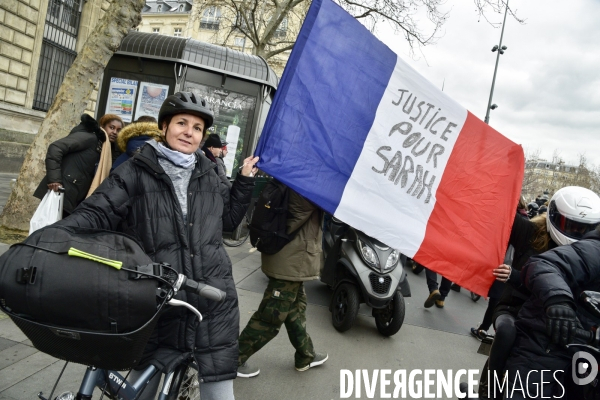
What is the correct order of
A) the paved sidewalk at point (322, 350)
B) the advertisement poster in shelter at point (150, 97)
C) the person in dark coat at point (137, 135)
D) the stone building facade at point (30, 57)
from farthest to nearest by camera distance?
the stone building facade at point (30, 57), the advertisement poster in shelter at point (150, 97), the person in dark coat at point (137, 135), the paved sidewalk at point (322, 350)

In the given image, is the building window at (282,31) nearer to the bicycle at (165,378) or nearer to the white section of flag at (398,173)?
the white section of flag at (398,173)

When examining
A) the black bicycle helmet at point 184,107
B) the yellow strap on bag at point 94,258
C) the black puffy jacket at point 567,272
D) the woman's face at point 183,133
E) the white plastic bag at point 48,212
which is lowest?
the white plastic bag at point 48,212

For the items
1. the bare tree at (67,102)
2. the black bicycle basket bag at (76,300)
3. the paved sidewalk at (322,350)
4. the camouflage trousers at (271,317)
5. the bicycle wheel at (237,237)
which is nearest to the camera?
the black bicycle basket bag at (76,300)

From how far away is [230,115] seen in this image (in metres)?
9.12

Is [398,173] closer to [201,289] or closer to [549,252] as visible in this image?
[549,252]

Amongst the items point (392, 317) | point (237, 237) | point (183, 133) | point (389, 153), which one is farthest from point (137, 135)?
point (237, 237)

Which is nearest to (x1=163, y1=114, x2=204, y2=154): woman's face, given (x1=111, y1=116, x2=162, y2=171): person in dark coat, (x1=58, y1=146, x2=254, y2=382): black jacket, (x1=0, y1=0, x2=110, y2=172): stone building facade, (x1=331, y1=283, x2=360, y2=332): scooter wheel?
(x1=58, y1=146, x2=254, y2=382): black jacket

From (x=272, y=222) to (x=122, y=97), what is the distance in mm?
6909

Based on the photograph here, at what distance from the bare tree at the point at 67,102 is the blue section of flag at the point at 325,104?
13.2 ft

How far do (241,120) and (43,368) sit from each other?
265 inches

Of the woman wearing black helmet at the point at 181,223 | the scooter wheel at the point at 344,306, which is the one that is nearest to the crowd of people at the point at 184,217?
the woman wearing black helmet at the point at 181,223

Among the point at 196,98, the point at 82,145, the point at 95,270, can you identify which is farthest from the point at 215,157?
the point at 95,270

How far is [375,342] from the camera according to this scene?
4.74m

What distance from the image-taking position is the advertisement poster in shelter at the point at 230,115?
902cm
